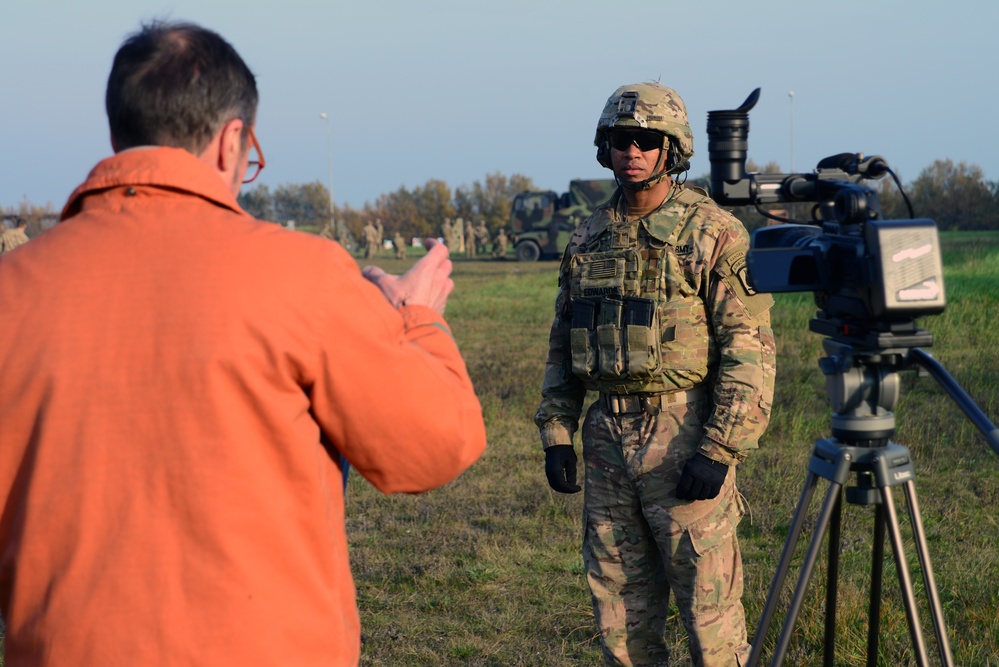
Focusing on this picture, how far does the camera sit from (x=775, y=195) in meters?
2.70

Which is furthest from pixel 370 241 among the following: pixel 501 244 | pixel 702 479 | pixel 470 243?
pixel 702 479

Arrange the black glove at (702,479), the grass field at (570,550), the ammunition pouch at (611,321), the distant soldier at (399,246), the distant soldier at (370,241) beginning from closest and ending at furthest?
the black glove at (702,479) < the ammunition pouch at (611,321) < the grass field at (570,550) < the distant soldier at (399,246) < the distant soldier at (370,241)

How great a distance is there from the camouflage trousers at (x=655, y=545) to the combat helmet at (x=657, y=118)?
0.84m

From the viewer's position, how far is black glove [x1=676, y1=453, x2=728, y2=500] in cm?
308

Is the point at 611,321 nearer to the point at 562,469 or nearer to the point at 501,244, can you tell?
the point at 562,469

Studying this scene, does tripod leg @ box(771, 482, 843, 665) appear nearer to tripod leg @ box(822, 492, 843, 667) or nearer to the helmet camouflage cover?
Answer: tripod leg @ box(822, 492, 843, 667)

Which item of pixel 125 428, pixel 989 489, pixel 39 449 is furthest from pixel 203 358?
pixel 989 489

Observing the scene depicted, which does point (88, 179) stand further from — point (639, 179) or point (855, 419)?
point (639, 179)

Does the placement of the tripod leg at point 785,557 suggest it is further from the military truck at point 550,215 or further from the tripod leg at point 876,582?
the military truck at point 550,215

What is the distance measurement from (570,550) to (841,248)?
3.51 meters

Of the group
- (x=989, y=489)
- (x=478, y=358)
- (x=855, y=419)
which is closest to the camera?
(x=855, y=419)

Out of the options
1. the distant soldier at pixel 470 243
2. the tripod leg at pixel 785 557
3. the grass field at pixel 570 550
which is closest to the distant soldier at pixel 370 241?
the distant soldier at pixel 470 243

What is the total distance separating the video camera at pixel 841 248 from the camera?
2.12 m

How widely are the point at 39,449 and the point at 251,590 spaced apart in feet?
1.20
